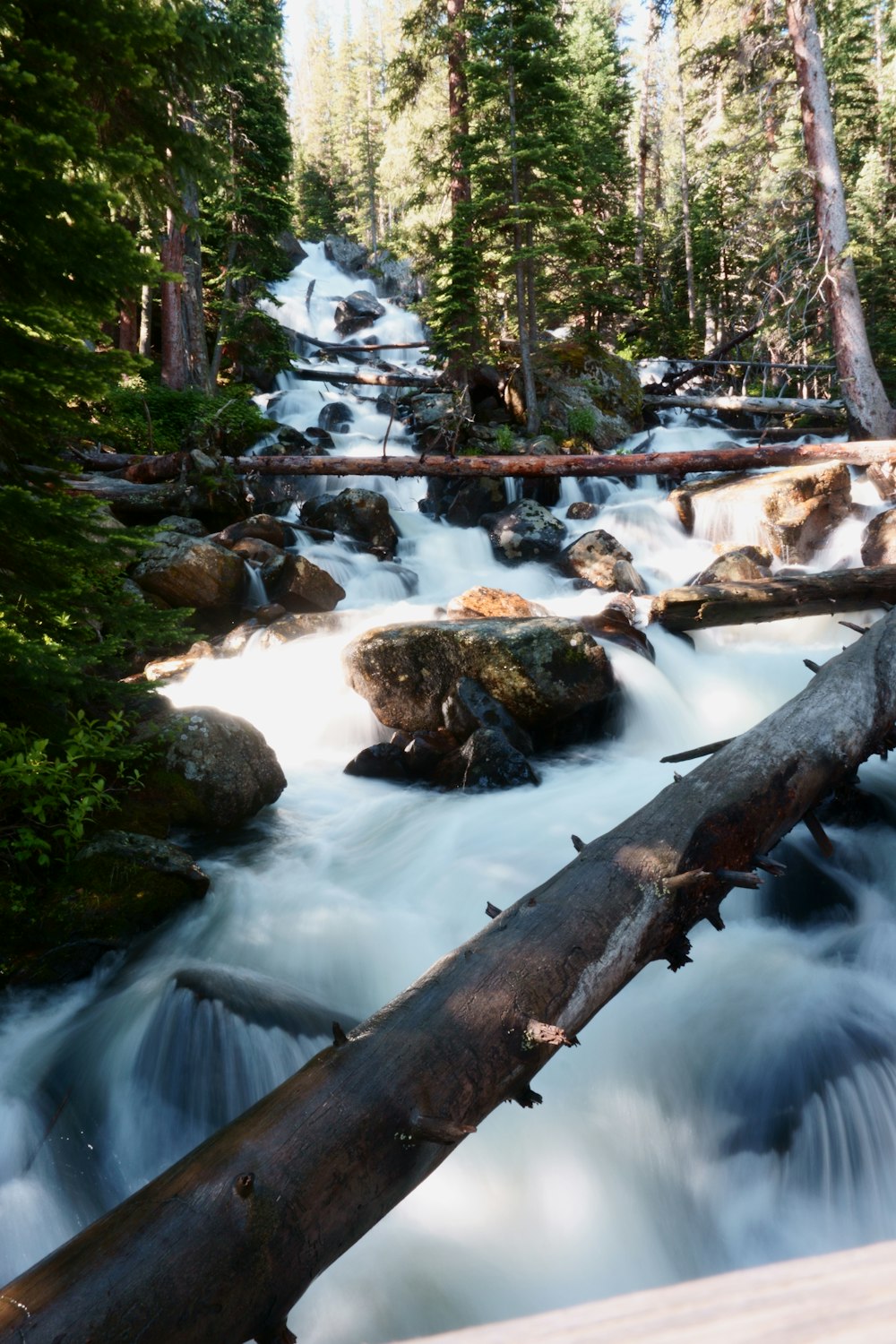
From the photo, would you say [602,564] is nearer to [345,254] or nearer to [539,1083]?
[539,1083]

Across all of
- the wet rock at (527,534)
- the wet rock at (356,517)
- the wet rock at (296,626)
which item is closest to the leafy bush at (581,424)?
the wet rock at (527,534)

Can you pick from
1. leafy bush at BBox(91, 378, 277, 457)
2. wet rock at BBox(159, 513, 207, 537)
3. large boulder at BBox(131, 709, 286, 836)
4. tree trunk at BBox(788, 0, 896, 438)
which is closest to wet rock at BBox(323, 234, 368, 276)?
leafy bush at BBox(91, 378, 277, 457)

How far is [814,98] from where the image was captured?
42.4 ft

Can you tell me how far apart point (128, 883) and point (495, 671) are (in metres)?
4.00

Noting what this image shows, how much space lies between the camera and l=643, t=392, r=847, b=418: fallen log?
1856 centimetres

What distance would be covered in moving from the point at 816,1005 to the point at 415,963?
236cm

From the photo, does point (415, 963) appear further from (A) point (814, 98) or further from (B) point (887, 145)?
(B) point (887, 145)

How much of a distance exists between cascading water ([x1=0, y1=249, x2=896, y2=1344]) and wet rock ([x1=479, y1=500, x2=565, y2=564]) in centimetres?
768

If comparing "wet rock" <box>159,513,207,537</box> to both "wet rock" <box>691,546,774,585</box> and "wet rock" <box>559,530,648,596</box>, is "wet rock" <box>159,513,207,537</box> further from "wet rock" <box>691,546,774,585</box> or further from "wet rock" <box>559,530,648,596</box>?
"wet rock" <box>691,546,774,585</box>

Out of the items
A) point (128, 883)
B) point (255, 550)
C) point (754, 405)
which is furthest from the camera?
point (754, 405)

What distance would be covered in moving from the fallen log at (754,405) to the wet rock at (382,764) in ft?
48.9

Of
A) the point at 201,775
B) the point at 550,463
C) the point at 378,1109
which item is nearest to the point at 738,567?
the point at 550,463

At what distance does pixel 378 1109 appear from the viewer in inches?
74.4

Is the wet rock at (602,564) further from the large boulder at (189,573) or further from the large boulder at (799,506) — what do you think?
the large boulder at (189,573)
